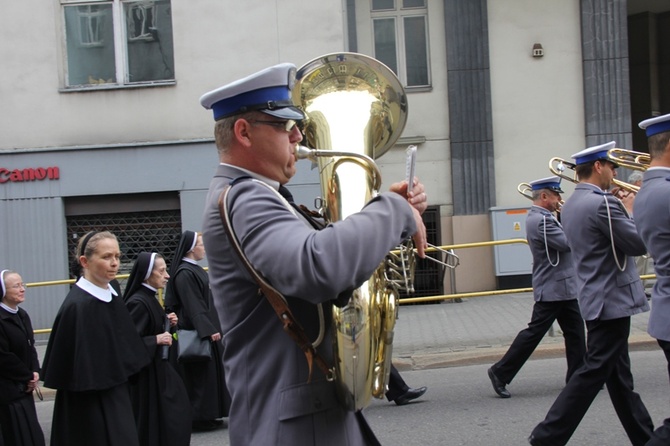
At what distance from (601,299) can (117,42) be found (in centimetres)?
1033

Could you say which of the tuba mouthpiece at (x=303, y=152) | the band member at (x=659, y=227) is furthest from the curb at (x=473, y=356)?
the tuba mouthpiece at (x=303, y=152)

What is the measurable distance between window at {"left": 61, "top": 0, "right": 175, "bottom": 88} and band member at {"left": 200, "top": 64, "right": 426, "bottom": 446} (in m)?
11.3

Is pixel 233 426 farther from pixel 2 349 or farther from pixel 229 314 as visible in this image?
pixel 2 349

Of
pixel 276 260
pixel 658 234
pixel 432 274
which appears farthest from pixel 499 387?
pixel 432 274

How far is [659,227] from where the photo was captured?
3932 millimetres

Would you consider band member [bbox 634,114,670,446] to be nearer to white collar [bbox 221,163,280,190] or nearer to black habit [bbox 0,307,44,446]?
white collar [bbox 221,163,280,190]

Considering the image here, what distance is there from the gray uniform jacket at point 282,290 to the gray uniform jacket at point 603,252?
10.2 ft

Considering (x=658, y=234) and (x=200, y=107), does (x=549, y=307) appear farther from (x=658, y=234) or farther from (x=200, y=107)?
(x=200, y=107)

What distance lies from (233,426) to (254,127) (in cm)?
82

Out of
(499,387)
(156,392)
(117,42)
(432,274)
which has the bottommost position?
(499,387)

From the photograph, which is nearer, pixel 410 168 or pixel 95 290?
pixel 410 168

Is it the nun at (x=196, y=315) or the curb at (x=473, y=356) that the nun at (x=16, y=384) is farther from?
the curb at (x=473, y=356)

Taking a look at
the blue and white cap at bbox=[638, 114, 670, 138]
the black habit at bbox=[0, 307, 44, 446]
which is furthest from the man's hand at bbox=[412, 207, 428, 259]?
the black habit at bbox=[0, 307, 44, 446]

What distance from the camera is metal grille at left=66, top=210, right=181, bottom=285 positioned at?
1317 centimetres
